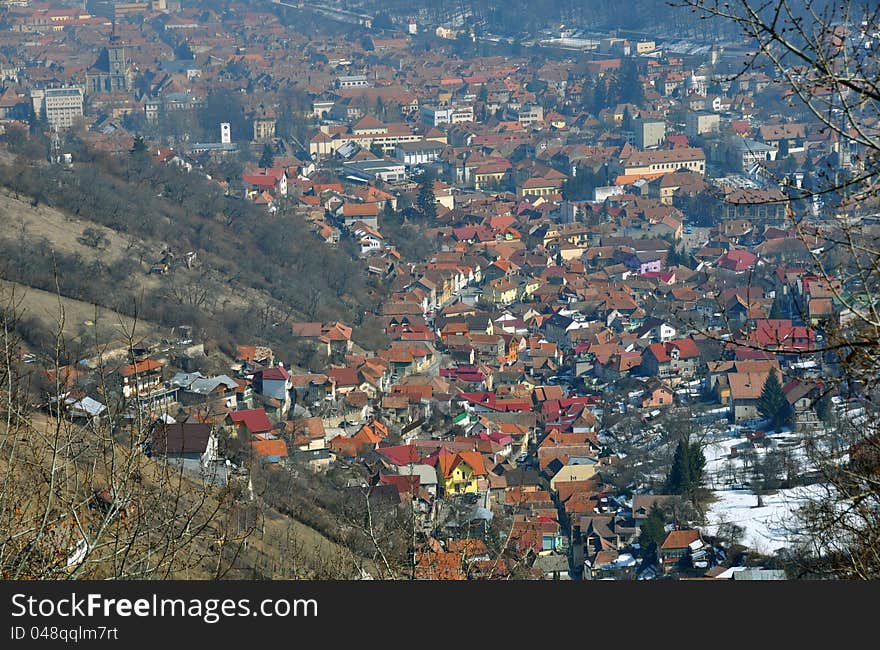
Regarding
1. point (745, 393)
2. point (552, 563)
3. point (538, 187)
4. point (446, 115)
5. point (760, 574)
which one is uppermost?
point (760, 574)

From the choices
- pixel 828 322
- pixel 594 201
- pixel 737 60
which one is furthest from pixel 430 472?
pixel 737 60

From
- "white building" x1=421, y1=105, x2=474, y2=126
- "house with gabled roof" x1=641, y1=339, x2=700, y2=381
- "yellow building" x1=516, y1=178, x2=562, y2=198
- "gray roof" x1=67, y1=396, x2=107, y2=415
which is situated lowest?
"white building" x1=421, y1=105, x2=474, y2=126

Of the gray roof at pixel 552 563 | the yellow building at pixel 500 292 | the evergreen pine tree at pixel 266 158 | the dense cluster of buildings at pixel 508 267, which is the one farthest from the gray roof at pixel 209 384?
the evergreen pine tree at pixel 266 158

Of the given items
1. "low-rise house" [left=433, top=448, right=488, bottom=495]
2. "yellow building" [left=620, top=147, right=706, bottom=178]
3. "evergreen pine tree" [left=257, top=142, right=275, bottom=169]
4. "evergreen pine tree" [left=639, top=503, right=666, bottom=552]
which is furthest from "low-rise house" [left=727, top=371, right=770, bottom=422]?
"evergreen pine tree" [left=257, top=142, right=275, bottom=169]

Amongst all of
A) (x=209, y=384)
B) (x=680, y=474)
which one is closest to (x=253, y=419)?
(x=209, y=384)

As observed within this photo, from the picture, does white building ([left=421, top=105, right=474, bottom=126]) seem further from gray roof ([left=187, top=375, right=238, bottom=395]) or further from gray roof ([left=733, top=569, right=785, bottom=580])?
gray roof ([left=733, top=569, right=785, bottom=580])

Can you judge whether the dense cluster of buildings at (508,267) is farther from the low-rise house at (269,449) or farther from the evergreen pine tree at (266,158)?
the evergreen pine tree at (266,158)

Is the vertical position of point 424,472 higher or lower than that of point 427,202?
higher

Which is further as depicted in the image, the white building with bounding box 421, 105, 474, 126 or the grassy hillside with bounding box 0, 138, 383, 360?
the white building with bounding box 421, 105, 474, 126

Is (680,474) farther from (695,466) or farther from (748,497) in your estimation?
(748,497)
